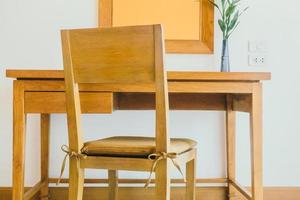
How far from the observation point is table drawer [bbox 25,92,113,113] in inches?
49.1

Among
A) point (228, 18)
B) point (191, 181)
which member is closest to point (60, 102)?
point (191, 181)

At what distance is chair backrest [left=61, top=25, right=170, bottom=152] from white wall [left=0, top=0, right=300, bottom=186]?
0.71 meters

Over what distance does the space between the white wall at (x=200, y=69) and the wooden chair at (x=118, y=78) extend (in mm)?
668

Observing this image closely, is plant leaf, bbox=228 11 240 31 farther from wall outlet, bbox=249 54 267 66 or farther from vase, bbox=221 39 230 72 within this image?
wall outlet, bbox=249 54 267 66

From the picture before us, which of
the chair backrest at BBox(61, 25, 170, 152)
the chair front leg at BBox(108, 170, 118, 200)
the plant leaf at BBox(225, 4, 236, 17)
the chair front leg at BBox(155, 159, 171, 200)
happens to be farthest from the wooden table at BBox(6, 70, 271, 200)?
the plant leaf at BBox(225, 4, 236, 17)

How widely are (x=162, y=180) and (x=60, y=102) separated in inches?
19.5

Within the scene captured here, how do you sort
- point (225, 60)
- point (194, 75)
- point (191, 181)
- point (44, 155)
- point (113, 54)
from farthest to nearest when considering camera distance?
point (44, 155), point (225, 60), point (191, 181), point (194, 75), point (113, 54)

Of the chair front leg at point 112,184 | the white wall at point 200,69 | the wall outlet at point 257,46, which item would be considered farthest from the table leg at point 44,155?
the wall outlet at point 257,46

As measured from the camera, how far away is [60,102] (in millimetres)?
1263

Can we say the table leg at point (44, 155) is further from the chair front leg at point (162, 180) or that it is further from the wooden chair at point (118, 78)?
the chair front leg at point (162, 180)

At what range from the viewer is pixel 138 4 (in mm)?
1804

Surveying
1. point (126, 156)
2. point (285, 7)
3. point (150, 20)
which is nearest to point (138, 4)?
point (150, 20)

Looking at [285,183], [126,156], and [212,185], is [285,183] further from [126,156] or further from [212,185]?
[126,156]

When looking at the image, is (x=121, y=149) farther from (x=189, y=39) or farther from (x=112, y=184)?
(x=189, y=39)
